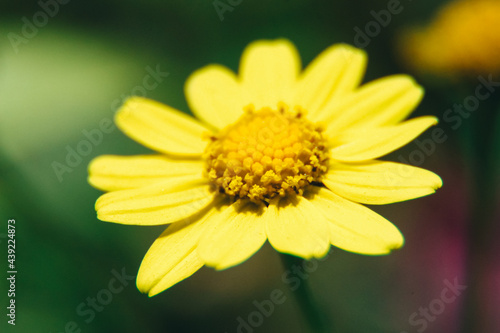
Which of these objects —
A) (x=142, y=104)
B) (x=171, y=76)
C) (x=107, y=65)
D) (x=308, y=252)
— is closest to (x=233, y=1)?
(x=171, y=76)

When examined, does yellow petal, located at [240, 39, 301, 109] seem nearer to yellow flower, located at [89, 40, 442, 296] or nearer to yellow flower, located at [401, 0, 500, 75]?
yellow flower, located at [89, 40, 442, 296]

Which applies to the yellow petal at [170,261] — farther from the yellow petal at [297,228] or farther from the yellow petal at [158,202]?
the yellow petal at [297,228]

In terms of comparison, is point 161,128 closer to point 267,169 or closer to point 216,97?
point 216,97

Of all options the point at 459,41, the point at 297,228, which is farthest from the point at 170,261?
the point at 459,41

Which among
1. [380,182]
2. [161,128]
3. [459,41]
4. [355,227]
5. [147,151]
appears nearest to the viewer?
[355,227]

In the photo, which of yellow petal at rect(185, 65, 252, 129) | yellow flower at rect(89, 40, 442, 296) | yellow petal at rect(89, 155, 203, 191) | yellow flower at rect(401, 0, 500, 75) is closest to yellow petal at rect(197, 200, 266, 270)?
yellow flower at rect(89, 40, 442, 296)

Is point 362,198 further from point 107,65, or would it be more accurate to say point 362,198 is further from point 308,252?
point 107,65
